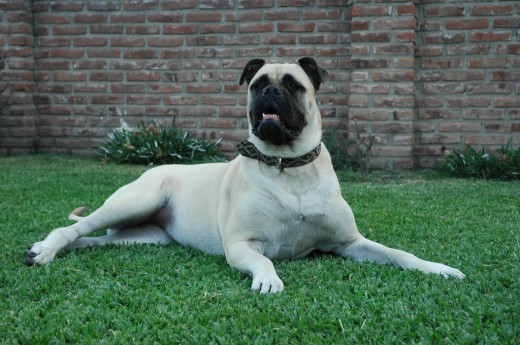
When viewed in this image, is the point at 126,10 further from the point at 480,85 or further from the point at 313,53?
the point at 480,85

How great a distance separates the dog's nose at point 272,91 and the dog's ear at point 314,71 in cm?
32

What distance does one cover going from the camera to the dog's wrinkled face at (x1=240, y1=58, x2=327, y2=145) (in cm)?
294

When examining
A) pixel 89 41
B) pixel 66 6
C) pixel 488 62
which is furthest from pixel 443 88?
pixel 66 6

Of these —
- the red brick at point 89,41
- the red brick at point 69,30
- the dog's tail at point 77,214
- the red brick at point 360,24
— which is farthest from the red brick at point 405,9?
the dog's tail at point 77,214

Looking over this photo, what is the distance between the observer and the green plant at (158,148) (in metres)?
6.94

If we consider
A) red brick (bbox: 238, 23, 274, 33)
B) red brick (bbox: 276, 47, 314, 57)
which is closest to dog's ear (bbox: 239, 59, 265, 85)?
red brick (bbox: 276, 47, 314, 57)

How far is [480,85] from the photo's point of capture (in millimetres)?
6676

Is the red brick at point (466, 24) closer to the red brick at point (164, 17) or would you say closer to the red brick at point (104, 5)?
the red brick at point (164, 17)

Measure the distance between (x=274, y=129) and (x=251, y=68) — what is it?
0.61m

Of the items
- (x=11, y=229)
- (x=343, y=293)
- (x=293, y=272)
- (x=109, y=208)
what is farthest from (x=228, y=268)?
(x=11, y=229)

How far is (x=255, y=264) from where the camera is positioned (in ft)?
8.58

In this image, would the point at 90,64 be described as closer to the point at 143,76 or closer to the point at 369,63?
the point at 143,76

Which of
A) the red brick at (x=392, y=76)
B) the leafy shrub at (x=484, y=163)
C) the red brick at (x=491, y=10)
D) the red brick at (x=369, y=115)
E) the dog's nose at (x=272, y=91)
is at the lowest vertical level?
the leafy shrub at (x=484, y=163)

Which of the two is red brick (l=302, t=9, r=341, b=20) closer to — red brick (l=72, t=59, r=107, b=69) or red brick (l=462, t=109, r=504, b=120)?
red brick (l=462, t=109, r=504, b=120)
